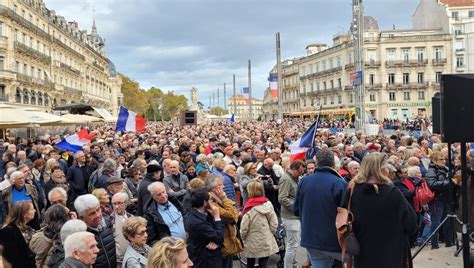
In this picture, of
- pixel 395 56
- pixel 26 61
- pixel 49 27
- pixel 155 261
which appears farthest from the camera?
pixel 395 56

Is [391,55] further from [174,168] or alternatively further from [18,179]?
[18,179]

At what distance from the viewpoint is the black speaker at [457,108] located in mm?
5004

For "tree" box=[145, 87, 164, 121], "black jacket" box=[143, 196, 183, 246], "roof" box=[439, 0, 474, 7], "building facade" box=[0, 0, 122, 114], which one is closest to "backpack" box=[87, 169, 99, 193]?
"black jacket" box=[143, 196, 183, 246]

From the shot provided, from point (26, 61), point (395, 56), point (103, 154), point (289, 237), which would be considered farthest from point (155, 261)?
point (395, 56)

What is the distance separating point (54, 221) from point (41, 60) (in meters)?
49.3

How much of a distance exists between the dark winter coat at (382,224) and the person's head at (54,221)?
115 inches

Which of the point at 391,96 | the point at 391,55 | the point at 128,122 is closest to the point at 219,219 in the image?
the point at 128,122

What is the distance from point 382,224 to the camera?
4148mm

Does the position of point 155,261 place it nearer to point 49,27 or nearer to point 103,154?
point 103,154

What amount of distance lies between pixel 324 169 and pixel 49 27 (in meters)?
56.1

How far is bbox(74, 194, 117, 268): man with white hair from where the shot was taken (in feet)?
14.4

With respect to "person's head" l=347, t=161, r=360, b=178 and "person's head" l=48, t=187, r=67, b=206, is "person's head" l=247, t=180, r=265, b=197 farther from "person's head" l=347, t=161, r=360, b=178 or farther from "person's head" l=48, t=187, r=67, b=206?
"person's head" l=48, t=187, r=67, b=206

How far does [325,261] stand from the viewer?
16.6 ft

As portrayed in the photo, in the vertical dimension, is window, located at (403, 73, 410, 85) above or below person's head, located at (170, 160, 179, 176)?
above
